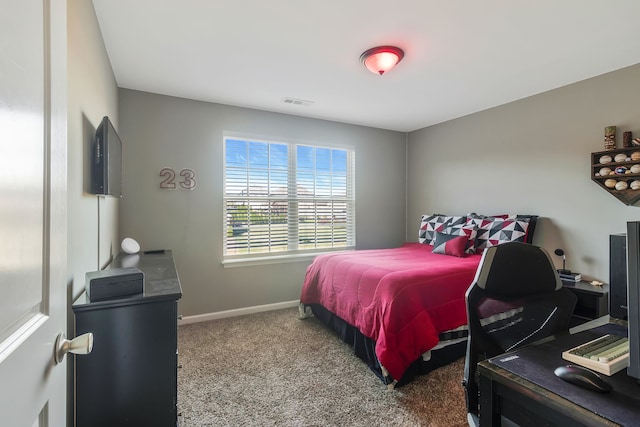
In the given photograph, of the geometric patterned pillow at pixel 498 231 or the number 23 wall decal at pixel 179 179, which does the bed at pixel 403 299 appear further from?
the number 23 wall decal at pixel 179 179

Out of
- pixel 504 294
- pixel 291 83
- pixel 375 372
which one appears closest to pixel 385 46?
pixel 291 83

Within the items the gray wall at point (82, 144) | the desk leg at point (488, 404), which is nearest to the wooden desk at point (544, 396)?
the desk leg at point (488, 404)

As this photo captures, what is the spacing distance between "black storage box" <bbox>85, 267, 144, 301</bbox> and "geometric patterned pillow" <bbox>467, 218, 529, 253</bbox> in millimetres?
2989

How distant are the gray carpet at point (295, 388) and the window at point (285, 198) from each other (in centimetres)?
119

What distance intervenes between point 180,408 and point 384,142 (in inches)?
156

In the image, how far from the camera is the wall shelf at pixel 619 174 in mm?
2428

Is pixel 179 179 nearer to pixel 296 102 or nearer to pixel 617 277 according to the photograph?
pixel 296 102

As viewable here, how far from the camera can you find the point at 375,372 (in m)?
2.28

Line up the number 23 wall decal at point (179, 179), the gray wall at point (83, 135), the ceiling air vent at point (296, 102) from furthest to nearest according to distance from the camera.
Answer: the ceiling air vent at point (296, 102) < the number 23 wall decal at point (179, 179) < the gray wall at point (83, 135)

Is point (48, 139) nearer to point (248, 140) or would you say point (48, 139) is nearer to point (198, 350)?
point (198, 350)

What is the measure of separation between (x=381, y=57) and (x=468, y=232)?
84.4 inches

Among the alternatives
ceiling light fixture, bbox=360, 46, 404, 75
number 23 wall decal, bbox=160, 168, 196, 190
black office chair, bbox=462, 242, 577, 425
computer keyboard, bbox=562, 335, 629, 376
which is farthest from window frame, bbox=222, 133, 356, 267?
computer keyboard, bbox=562, 335, 629, 376

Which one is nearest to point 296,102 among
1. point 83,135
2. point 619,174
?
point 83,135

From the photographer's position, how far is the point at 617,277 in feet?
7.47
